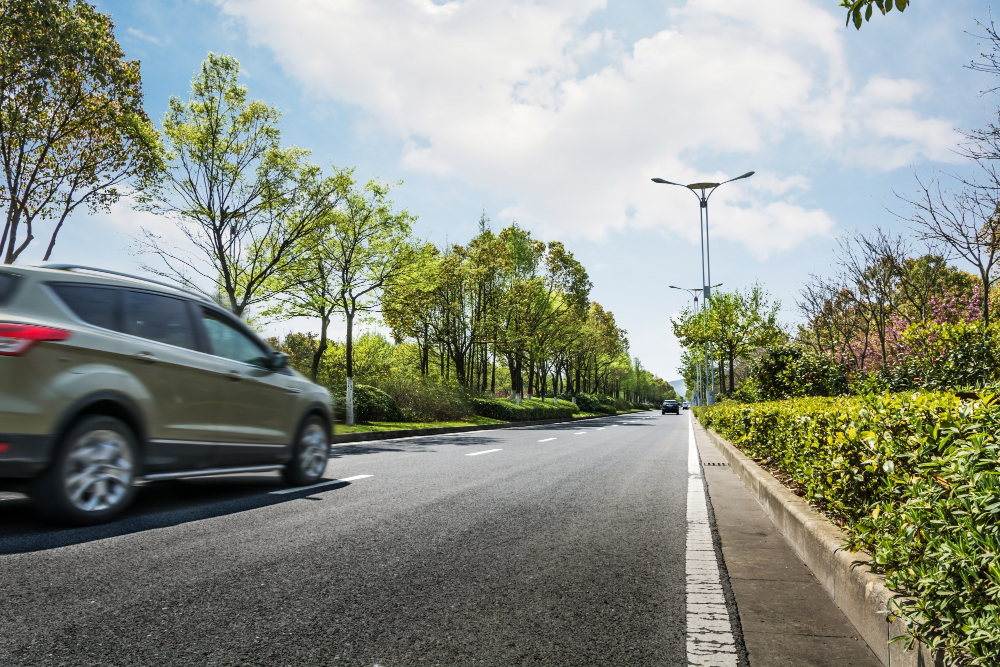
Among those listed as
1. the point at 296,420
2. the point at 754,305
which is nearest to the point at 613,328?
the point at 754,305

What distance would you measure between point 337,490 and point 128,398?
2.33 metres

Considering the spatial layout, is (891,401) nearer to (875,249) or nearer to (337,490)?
(337,490)

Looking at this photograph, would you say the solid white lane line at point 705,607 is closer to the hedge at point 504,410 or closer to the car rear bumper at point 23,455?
the car rear bumper at point 23,455

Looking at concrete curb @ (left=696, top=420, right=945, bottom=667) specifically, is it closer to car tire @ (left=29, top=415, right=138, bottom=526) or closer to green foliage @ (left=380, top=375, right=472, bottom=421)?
car tire @ (left=29, top=415, right=138, bottom=526)

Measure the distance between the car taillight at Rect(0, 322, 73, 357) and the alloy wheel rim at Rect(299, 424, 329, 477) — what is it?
9.81 feet

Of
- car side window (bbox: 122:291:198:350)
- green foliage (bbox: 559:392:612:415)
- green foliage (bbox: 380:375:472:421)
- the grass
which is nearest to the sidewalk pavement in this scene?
car side window (bbox: 122:291:198:350)

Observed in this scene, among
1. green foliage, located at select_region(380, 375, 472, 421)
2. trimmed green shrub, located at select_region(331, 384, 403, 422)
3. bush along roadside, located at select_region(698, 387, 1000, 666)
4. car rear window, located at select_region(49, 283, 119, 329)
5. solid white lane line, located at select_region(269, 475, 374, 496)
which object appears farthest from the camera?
green foliage, located at select_region(380, 375, 472, 421)

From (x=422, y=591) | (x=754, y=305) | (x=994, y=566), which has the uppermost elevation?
(x=754, y=305)

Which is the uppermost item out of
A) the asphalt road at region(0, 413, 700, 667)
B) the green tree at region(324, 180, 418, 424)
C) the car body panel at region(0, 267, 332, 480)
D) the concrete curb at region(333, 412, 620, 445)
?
the green tree at region(324, 180, 418, 424)

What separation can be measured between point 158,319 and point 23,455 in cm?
157

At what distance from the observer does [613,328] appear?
6166 cm

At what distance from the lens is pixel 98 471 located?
184 inches

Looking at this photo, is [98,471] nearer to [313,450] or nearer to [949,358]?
[313,450]

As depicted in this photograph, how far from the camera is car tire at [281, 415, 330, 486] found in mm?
6914
